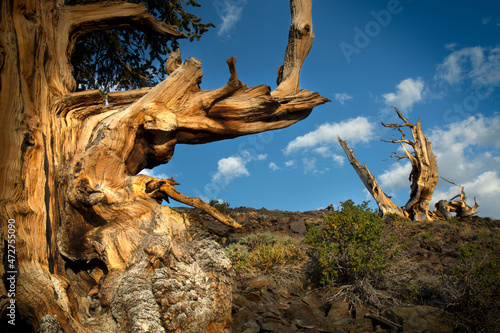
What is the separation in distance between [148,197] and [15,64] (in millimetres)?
2381

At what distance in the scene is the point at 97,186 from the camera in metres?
4.33

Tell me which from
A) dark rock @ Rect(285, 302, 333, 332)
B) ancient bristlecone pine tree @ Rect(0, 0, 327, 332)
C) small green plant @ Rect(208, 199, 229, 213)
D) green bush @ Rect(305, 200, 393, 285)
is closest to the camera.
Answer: ancient bristlecone pine tree @ Rect(0, 0, 327, 332)

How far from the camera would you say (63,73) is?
17.4 ft

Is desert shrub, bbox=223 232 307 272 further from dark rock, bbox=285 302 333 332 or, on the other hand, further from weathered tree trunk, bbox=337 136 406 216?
weathered tree trunk, bbox=337 136 406 216

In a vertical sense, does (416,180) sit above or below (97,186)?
above

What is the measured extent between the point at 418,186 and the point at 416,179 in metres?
0.49

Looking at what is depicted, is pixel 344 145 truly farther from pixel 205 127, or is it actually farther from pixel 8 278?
pixel 8 278

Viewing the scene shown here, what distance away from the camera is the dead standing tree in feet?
53.2

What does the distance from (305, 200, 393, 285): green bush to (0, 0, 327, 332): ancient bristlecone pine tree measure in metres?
2.05

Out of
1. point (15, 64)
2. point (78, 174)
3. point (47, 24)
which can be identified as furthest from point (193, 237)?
point (47, 24)

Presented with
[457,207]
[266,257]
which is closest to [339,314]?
[266,257]

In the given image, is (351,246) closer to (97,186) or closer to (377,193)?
(97,186)

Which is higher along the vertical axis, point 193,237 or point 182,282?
point 193,237

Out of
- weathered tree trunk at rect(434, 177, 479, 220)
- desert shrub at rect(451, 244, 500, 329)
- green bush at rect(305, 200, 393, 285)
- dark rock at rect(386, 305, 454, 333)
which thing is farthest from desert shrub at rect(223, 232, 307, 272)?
weathered tree trunk at rect(434, 177, 479, 220)
